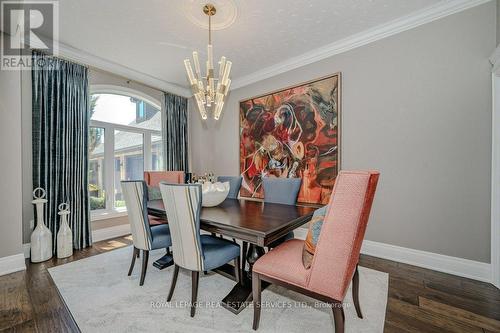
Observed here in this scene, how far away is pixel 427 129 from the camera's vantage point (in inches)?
94.3

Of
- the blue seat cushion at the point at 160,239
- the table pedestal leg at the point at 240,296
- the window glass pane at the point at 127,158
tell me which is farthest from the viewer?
the window glass pane at the point at 127,158

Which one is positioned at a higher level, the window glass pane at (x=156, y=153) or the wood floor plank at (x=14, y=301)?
the window glass pane at (x=156, y=153)

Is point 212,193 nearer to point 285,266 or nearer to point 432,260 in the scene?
point 285,266

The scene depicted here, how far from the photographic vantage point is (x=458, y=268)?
7.29 ft

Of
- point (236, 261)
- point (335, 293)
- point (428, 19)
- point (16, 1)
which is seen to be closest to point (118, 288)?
point (236, 261)

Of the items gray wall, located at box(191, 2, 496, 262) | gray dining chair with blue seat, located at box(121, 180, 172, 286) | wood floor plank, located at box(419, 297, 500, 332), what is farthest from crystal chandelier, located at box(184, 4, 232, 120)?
wood floor plank, located at box(419, 297, 500, 332)

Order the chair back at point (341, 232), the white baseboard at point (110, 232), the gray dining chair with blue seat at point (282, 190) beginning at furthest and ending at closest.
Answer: the white baseboard at point (110, 232)
the gray dining chair with blue seat at point (282, 190)
the chair back at point (341, 232)

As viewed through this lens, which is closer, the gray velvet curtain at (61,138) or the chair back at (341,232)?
the chair back at (341,232)

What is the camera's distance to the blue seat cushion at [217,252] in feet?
5.51

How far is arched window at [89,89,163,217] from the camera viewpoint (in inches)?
141

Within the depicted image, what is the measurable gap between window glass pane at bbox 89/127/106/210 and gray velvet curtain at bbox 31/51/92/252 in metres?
0.37

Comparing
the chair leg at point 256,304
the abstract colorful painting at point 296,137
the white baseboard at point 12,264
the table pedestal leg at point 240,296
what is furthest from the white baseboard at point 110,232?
the chair leg at point 256,304

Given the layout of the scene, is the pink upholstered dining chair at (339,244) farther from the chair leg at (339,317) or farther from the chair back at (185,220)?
the chair back at (185,220)

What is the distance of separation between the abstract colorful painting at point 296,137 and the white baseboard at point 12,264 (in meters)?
3.02
